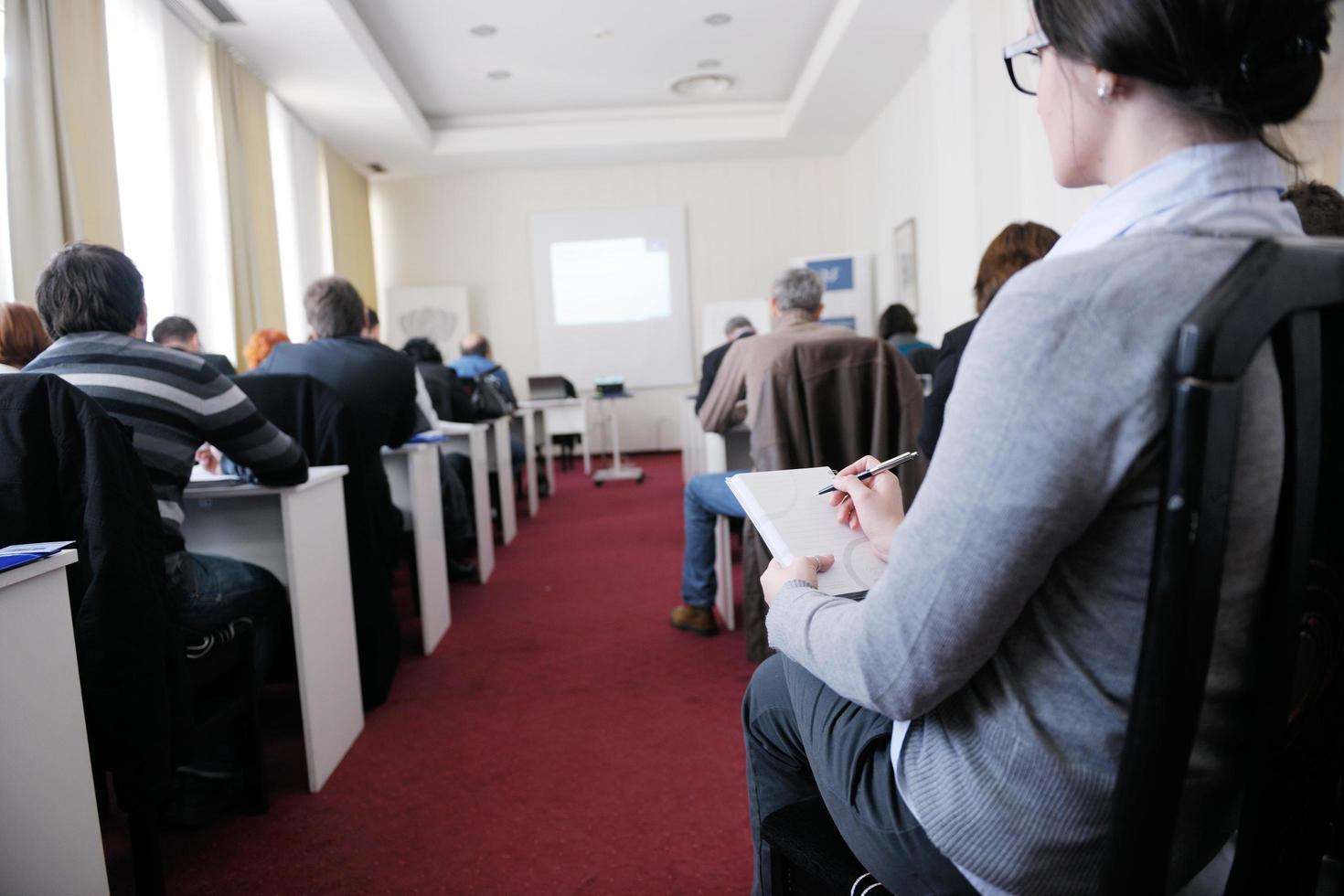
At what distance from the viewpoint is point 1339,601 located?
1.94 feet

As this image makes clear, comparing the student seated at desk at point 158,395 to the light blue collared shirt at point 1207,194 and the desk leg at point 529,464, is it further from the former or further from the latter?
the desk leg at point 529,464

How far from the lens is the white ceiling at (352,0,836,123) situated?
5535mm

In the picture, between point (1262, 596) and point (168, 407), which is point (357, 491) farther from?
point (1262, 596)

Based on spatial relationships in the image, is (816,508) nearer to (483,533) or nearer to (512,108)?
(483,533)

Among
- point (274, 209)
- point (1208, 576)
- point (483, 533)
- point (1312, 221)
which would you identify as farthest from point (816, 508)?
point (274, 209)

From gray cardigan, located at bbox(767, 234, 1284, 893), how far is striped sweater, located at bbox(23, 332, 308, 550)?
153 cm

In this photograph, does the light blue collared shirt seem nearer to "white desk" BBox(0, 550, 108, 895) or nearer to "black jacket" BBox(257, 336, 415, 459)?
"white desk" BBox(0, 550, 108, 895)

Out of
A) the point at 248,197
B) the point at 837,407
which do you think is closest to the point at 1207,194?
the point at 837,407

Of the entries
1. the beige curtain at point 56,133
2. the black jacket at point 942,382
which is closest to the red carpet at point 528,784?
the black jacket at point 942,382

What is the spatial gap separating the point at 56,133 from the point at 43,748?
352 cm

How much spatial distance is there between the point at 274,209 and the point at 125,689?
531 cm

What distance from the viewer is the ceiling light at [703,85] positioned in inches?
278

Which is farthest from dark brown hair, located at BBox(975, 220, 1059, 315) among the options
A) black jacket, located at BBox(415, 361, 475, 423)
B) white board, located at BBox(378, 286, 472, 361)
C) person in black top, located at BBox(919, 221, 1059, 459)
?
white board, located at BBox(378, 286, 472, 361)

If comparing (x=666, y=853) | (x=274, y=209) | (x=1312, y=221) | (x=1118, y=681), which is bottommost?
(x=666, y=853)
